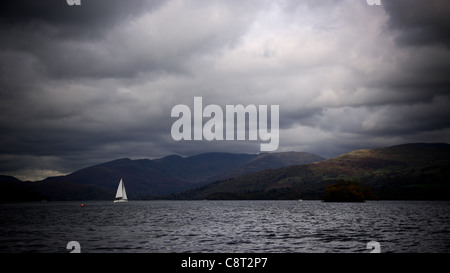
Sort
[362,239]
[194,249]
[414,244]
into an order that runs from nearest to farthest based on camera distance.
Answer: [194,249] < [414,244] < [362,239]
